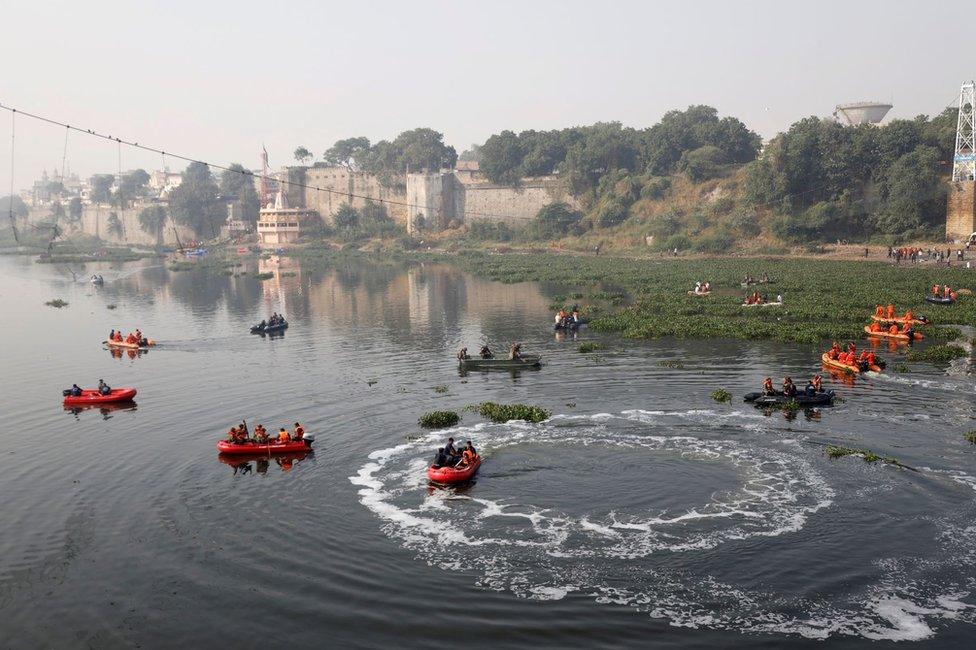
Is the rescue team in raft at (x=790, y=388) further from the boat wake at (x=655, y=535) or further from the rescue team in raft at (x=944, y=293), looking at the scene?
the rescue team in raft at (x=944, y=293)

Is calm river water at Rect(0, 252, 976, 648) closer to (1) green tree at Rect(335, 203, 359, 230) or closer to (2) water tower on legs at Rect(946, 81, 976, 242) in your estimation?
(2) water tower on legs at Rect(946, 81, 976, 242)

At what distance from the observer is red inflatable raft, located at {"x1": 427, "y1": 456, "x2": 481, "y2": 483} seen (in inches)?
1091

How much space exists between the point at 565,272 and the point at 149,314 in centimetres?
4765

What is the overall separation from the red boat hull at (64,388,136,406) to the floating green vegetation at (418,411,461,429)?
1765cm

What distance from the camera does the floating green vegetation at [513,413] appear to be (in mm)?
35469

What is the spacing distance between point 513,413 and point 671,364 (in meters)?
13.1

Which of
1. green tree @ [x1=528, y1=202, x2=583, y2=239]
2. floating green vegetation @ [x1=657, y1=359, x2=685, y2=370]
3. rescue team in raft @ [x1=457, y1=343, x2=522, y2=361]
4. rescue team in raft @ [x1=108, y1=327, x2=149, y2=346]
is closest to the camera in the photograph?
floating green vegetation @ [x1=657, y1=359, x2=685, y2=370]

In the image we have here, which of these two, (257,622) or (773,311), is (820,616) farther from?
(773,311)

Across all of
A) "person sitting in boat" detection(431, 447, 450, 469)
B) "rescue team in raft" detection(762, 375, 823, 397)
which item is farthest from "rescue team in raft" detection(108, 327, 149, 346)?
"rescue team in raft" detection(762, 375, 823, 397)

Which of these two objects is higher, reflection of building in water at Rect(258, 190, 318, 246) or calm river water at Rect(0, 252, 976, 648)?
reflection of building in water at Rect(258, 190, 318, 246)

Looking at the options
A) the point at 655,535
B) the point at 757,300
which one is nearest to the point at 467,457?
the point at 655,535

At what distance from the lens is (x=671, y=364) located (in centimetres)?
4503

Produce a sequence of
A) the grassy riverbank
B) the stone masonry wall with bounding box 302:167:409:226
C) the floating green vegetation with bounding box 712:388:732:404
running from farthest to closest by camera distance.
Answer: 1. the stone masonry wall with bounding box 302:167:409:226
2. the grassy riverbank
3. the floating green vegetation with bounding box 712:388:732:404

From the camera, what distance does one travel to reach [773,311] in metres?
59.4
